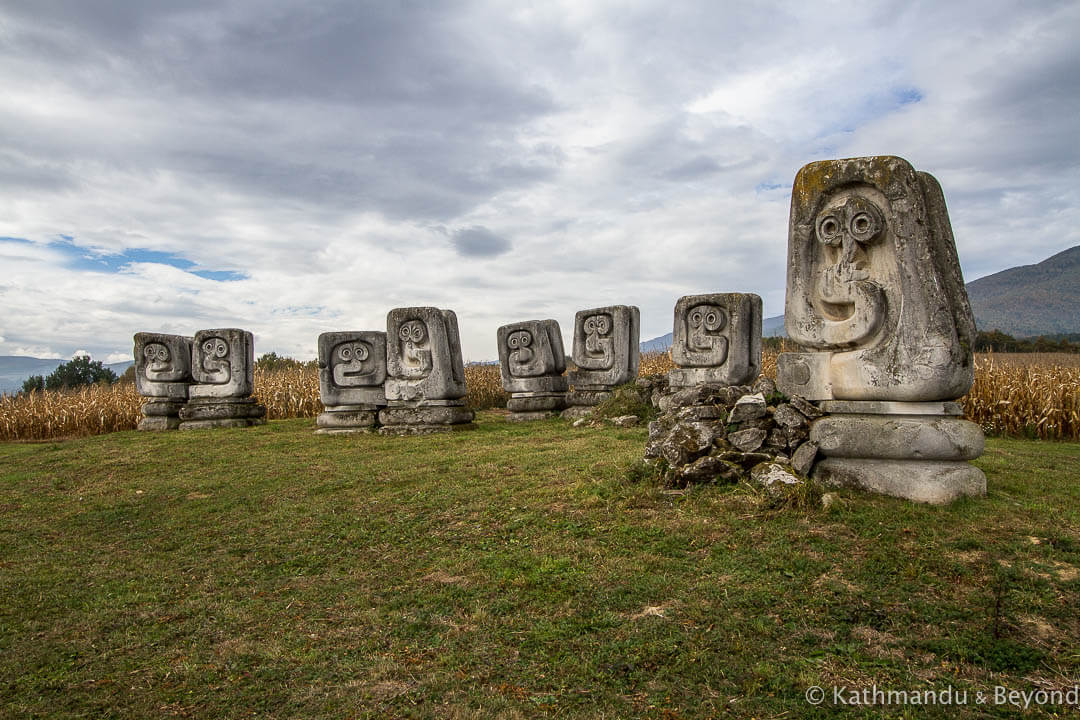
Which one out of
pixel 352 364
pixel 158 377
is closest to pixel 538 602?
pixel 352 364

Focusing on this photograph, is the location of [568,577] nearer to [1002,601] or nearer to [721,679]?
[721,679]

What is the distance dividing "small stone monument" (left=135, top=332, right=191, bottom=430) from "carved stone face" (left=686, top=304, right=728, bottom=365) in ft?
33.4

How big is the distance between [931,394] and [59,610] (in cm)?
602

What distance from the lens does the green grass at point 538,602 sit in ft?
9.63

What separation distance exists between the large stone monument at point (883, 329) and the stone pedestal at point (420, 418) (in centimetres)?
693

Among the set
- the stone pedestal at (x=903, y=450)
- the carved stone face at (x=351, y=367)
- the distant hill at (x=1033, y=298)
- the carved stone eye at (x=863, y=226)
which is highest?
the distant hill at (x=1033, y=298)

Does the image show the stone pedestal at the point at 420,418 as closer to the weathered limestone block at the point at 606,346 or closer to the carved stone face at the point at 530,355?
the carved stone face at the point at 530,355

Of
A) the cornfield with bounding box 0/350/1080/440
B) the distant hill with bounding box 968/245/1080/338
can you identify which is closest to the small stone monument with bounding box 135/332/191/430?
the cornfield with bounding box 0/350/1080/440

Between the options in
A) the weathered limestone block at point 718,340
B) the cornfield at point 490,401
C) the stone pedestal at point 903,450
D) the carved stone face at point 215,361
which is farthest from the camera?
the carved stone face at point 215,361

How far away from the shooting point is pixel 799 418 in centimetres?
552

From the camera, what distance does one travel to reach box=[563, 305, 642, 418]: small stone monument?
42.3ft

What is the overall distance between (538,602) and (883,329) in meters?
3.41

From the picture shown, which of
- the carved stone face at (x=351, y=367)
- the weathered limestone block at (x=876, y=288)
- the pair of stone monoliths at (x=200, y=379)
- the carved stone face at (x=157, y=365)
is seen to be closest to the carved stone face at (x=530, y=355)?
the carved stone face at (x=351, y=367)

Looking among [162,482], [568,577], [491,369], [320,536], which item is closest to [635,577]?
[568,577]
